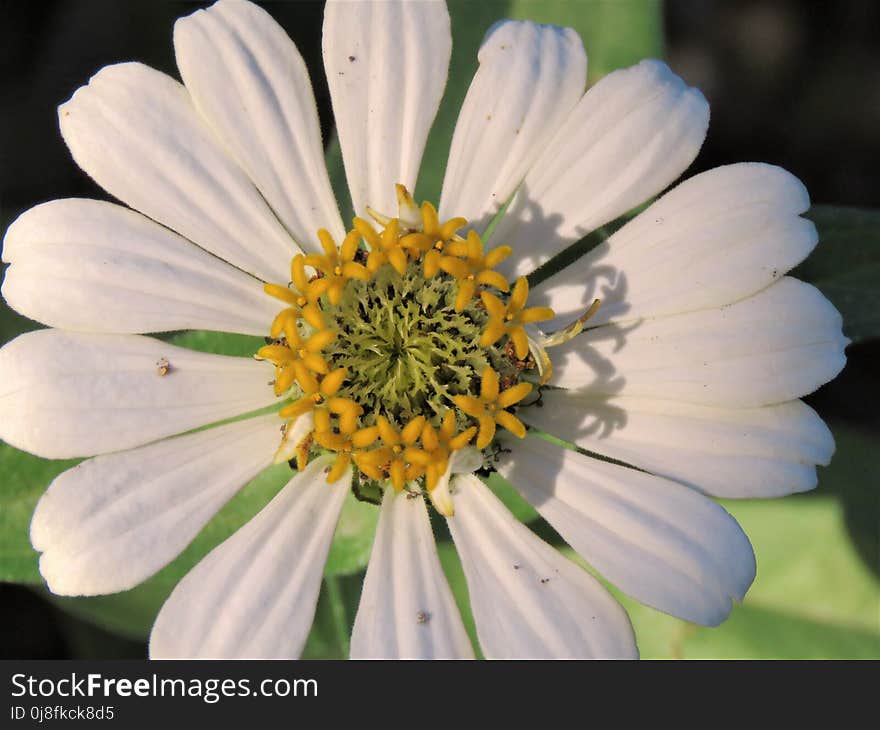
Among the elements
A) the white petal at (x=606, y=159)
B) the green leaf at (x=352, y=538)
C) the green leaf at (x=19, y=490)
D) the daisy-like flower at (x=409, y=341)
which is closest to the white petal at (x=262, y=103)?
the daisy-like flower at (x=409, y=341)

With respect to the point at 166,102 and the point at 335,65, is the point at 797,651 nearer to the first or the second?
the point at 335,65

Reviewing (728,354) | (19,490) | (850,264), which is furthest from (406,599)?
(850,264)

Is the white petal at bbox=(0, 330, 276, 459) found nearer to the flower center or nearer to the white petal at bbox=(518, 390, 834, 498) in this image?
the flower center

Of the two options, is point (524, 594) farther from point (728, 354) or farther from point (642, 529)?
point (728, 354)

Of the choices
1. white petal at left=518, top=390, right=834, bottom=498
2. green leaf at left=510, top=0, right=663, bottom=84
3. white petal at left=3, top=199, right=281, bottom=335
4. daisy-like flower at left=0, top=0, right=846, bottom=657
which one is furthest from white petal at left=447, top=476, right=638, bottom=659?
green leaf at left=510, top=0, right=663, bottom=84

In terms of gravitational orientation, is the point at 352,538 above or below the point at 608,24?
below
